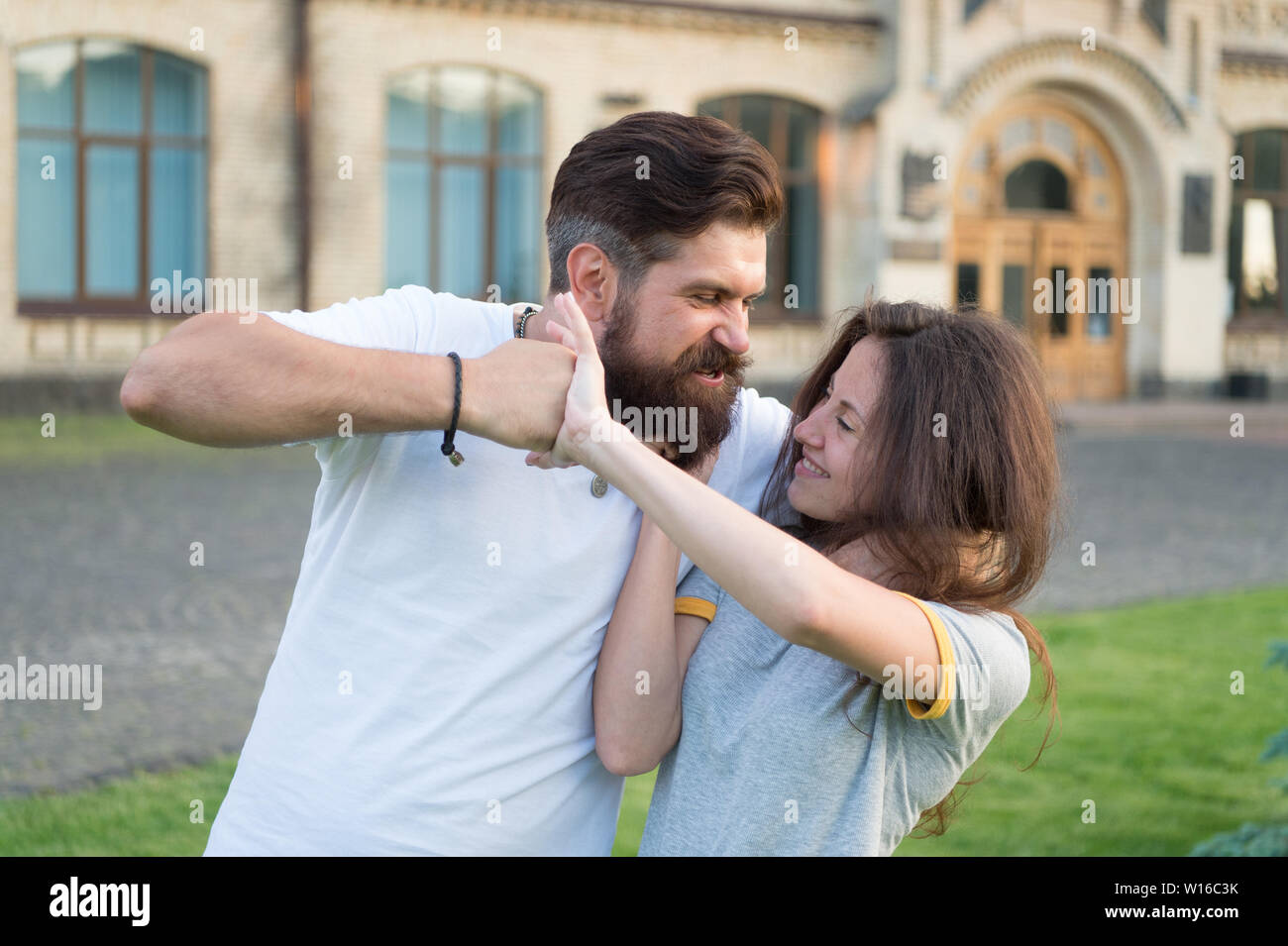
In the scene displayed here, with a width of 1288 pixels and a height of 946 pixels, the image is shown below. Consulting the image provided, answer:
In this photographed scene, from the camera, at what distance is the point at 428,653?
80.5 inches

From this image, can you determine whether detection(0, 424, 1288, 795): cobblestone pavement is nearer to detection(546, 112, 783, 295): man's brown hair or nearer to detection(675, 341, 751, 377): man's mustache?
detection(675, 341, 751, 377): man's mustache

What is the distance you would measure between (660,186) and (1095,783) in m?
3.91

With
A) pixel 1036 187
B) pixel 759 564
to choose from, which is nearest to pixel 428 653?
pixel 759 564

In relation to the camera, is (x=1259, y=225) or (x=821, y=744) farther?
(x=1259, y=225)

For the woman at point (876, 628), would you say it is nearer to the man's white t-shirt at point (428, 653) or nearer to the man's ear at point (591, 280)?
the man's white t-shirt at point (428, 653)

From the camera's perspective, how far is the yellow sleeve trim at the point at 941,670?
1.93 meters

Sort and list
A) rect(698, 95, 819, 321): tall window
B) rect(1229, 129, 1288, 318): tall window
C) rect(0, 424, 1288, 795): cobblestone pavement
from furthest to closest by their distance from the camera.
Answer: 1. rect(1229, 129, 1288, 318): tall window
2. rect(698, 95, 819, 321): tall window
3. rect(0, 424, 1288, 795): cobblestone pavement

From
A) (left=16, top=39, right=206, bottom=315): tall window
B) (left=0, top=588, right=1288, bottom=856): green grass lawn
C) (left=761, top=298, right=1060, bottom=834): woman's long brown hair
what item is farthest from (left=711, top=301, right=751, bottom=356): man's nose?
(left=16, top=39, right=206, bottom=315): tall window

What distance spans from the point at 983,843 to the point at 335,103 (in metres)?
16.2

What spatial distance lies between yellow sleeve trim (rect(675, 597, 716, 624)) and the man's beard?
0.22 m

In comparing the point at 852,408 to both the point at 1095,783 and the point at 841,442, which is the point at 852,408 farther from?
the point at 1095,783

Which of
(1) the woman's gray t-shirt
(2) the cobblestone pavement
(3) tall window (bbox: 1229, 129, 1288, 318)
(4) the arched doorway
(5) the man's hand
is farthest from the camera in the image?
(3) tall window (bbox: 1229, 129, 1288, 318)

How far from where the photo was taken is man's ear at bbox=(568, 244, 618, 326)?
229 centimetres
